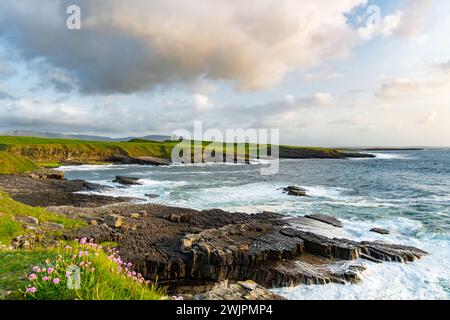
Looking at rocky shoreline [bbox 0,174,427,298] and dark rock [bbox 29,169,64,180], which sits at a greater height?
dark rock [bbox 29,169,64,180]

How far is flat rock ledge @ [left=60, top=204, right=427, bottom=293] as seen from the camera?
15.1 metres

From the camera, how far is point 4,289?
20.2 ft

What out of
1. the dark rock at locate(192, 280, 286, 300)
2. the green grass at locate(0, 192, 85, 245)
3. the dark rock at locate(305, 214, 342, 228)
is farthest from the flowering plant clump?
the dark rock at locate(305, 214, 342, 228)

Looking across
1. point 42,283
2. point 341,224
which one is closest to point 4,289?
point 42,283

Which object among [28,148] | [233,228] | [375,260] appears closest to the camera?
[375,260]

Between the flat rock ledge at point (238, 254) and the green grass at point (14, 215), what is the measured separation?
2230mm

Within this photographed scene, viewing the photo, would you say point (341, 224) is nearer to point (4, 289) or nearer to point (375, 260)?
point (375, 260)

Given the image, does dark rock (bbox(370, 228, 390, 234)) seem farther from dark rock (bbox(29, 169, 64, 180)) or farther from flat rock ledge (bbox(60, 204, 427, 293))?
dark rock (bbox(29, 169, 64, 180))

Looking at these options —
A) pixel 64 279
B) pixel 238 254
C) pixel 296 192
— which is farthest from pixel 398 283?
pixel 296 192

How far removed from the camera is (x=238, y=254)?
1647 centimetres

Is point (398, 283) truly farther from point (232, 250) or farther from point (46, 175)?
point (46, 175)

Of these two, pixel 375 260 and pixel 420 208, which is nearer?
pixel 375 260

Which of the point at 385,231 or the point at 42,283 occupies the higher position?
the point at 42,283

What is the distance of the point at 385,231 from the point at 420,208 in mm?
12165
